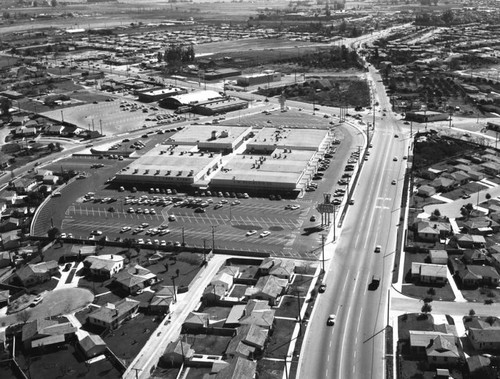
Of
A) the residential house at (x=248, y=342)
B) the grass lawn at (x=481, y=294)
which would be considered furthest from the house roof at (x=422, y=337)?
the residential house at (x=248, y=342)

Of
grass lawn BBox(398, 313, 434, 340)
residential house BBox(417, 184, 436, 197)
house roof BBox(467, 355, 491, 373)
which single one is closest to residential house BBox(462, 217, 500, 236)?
residential house BBox(417, 184, 436, 197)

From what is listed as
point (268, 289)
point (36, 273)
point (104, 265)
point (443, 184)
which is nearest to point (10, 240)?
point (36, 273)

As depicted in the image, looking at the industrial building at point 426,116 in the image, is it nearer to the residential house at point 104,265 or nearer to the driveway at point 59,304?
the residential house at point 104,265

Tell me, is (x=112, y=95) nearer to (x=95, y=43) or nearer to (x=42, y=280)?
(x=42, y=280)

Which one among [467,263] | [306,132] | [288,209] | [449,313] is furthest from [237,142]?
[449,313]

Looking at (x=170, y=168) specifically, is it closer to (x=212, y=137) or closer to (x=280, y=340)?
(x=212, y=137)
